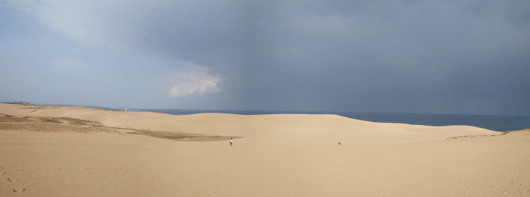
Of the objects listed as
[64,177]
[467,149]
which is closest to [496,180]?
[467,149]

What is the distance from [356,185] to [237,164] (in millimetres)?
4946

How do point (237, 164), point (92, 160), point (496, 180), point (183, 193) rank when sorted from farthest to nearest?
point (237, 164) < point (92, 160) < point (496, 180) < point (183, 193)

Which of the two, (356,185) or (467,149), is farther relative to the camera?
(467,149)

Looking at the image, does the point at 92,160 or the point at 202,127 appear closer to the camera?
the point at 92,160

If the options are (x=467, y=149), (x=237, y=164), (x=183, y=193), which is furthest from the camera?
(x=467, y=149)

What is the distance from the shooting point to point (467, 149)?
1223cm

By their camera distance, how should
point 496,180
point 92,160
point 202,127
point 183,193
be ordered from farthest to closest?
point 202,127, point 92,160, point 496,180, point 183,193

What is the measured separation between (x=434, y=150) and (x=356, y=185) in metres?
7.45

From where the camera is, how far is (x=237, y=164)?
34.2 feet

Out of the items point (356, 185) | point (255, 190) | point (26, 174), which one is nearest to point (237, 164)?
point (255, 190)

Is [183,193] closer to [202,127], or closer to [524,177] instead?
[524,177]

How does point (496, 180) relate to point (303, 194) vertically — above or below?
above

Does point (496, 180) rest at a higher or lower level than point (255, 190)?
higher

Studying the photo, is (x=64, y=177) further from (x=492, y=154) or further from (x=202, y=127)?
(x=202, y=127)
